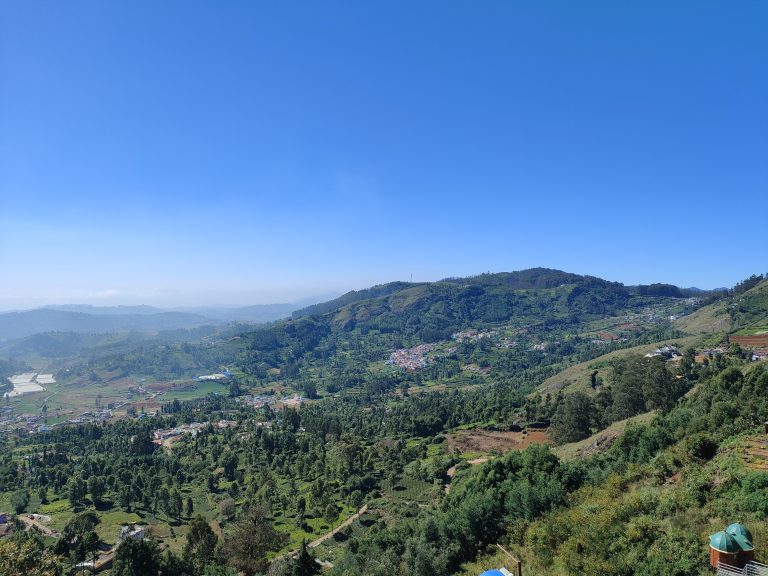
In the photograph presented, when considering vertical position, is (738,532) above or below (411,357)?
above

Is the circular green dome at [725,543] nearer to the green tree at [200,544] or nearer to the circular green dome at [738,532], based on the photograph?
the circular green dome at [738,532]

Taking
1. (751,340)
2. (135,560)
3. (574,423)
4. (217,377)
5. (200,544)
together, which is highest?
(751,340)

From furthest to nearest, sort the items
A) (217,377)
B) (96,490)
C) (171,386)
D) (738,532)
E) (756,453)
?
(217,377) → (171,386) → (96,490) → (756,453) → (738,532)

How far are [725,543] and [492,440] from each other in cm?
4643

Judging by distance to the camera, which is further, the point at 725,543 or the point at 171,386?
the point at 171,386

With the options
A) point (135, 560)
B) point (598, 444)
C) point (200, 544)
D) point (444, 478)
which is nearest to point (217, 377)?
point (444, 478)

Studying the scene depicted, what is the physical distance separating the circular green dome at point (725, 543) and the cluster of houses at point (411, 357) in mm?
148198

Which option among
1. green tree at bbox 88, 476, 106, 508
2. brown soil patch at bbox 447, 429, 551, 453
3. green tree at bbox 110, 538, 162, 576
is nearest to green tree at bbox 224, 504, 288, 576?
green tree at bbox 110, 538, 162, 576

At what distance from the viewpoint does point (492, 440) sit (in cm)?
5522

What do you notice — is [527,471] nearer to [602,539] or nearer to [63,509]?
[602,539]

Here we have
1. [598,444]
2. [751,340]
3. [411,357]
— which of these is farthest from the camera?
[411,357]

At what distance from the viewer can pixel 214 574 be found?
26688mm

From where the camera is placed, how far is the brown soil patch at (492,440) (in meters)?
51.1

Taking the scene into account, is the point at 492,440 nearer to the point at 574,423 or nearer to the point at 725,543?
the point at 574,423
